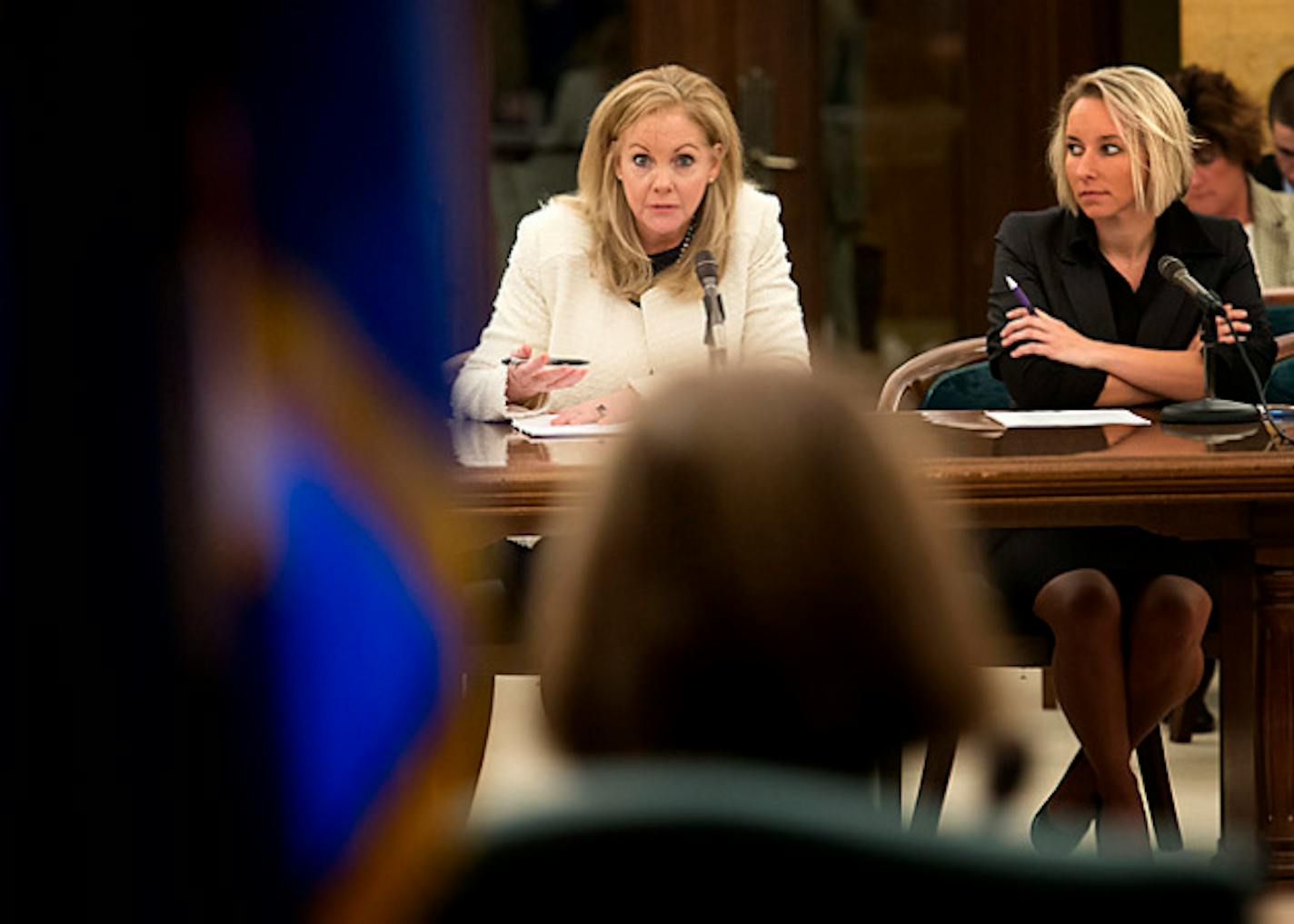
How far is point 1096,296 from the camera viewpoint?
3.36 metres

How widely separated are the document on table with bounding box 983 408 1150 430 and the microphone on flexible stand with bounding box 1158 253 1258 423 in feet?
0.18

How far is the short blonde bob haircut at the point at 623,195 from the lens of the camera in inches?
134

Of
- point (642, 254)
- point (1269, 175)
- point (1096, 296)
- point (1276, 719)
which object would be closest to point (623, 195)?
point (642, 254)

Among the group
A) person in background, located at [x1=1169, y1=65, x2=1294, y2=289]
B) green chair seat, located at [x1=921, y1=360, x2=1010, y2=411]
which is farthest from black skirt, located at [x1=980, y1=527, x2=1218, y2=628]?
person in background, located at [x1=1169, y1=65, x2=1294, y2=289]

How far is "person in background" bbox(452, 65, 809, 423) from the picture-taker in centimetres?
339

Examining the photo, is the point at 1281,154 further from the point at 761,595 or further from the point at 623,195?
the point at 761,595

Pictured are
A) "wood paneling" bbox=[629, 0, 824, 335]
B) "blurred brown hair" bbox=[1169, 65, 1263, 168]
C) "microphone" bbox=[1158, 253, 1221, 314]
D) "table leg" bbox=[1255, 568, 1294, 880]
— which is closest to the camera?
"table leg" bbox=[1255, 568, 1294, 880]

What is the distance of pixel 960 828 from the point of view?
0.66 metres

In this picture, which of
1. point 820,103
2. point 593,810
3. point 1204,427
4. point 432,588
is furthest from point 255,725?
point 820,103

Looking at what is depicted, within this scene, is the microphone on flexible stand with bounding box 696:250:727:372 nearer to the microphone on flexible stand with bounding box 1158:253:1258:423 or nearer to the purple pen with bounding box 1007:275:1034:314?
the purple pen with bounding box 1007:275:1034:314

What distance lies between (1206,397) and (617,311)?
37.4 inches

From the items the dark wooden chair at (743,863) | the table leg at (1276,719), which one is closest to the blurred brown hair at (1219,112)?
the table leg at (1276,719)

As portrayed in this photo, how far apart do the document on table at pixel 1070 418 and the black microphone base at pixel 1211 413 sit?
4 cm

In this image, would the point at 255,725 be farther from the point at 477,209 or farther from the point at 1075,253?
the point at 1075,253
